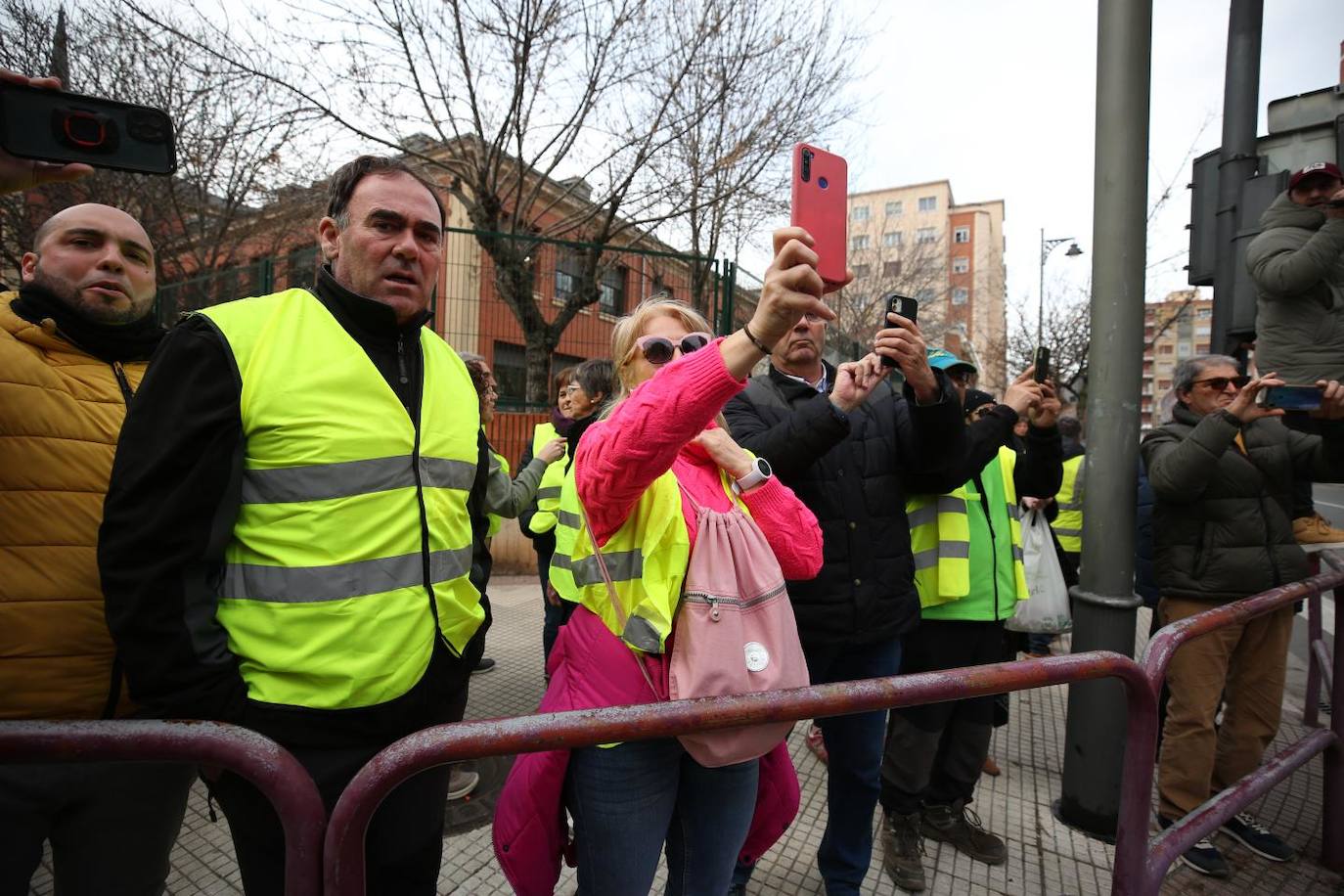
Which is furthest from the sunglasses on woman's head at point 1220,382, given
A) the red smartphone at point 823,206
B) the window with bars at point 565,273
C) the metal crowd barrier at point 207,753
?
the window with bars at point 565,273

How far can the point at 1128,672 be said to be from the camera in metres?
1.55

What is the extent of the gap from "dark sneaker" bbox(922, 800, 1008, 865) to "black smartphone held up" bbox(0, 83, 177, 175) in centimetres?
345

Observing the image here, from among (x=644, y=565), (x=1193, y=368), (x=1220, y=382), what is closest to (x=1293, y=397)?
(x=1220, y=382)

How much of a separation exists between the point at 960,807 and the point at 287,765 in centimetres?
288

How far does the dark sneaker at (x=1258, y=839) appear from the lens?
2889mm

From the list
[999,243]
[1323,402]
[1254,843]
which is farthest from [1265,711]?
[999,243]

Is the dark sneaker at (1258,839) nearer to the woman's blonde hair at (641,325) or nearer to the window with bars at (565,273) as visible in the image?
the woman's blonde hair at (641,325)

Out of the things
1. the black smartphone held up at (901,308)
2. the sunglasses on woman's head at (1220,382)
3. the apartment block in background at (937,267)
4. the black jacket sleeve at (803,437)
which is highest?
the apartment block in background at (937,267)

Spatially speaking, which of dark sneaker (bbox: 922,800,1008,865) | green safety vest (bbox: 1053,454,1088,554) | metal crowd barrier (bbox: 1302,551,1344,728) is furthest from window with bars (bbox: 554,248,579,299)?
metal crowd barrier (bbox: 1302,551,1344,728)

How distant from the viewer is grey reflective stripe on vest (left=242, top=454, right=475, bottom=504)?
130cm

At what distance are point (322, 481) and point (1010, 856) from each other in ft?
10.2

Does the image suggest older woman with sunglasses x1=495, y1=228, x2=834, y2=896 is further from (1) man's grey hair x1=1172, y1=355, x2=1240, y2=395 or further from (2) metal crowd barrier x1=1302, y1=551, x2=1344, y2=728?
(2) metal crowd barrier x1=1302, y1=551, x2=1344, y2=728

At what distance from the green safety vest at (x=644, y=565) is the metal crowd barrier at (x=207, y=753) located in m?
0.63

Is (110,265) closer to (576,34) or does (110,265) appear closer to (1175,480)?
(1175,480)
